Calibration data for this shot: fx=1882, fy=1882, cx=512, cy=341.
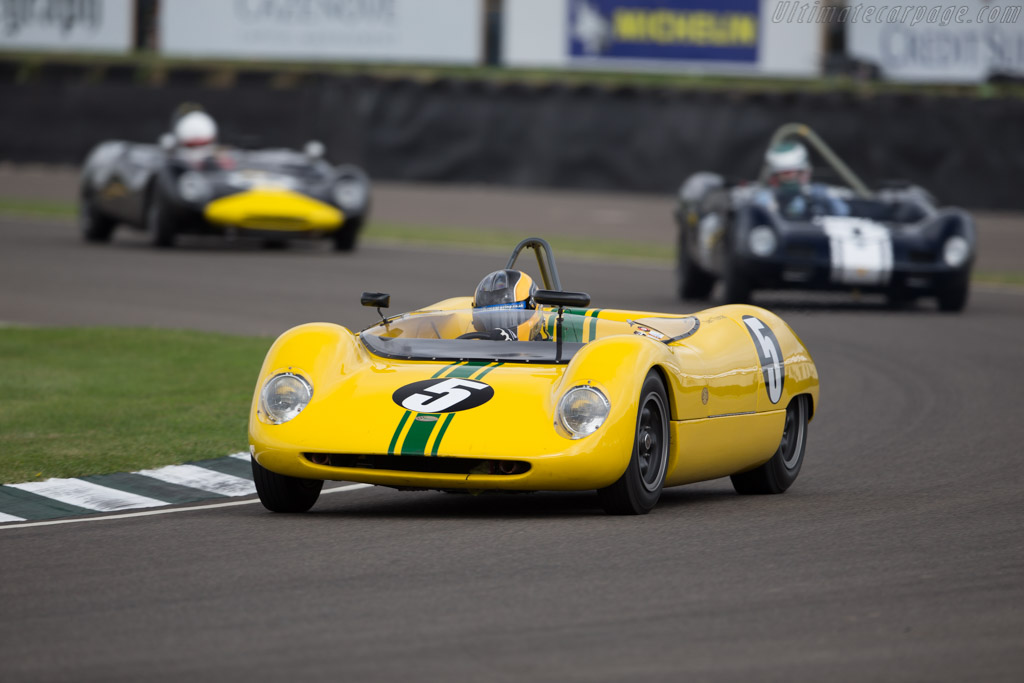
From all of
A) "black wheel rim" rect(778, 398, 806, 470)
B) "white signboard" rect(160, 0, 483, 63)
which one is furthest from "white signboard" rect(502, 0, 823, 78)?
"black wheel rim" rect(778, 398, 806, 470)

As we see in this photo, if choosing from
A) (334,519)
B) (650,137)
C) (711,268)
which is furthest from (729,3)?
(334,519)

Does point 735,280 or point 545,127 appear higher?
point 545,127

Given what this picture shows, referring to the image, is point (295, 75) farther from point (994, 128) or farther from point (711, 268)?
point (711, 268)

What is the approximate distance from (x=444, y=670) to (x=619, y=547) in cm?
163

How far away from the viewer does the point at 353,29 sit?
31141mm

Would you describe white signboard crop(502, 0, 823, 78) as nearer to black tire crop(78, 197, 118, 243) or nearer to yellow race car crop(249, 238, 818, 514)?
black tire crop(78, 197, 118, 243)

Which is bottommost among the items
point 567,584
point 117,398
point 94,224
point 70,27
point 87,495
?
point 94,224

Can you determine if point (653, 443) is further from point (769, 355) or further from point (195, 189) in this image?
point (195, 189)

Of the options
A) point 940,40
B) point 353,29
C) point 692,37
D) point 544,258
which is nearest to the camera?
point 544,258

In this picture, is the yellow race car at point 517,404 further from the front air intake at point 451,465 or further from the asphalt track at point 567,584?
the asphalt track at point 567,584

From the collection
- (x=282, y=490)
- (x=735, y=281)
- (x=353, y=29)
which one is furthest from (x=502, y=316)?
(x=353, y=29)

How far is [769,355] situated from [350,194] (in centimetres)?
1363

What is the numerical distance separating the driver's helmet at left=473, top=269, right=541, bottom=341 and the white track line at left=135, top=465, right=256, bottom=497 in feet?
3.75

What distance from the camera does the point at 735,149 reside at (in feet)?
88.0
